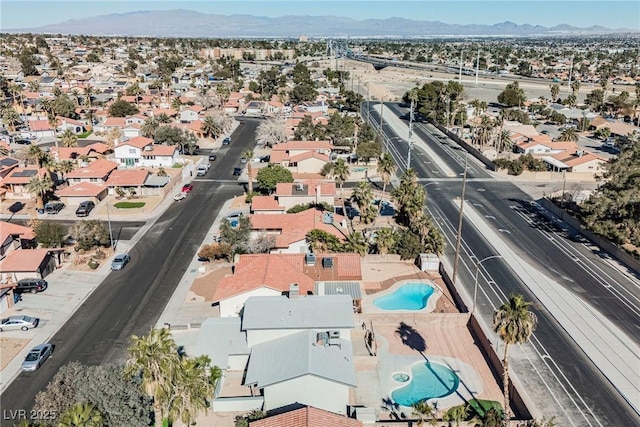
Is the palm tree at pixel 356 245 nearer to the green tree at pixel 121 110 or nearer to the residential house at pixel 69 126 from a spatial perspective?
the residential house at pixel 69 126

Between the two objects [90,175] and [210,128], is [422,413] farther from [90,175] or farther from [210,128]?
[210,128]

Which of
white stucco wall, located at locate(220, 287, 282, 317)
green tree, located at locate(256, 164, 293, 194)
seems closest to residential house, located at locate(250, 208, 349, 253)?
white stucco wall, located at locate(220, 287, 282, 317)

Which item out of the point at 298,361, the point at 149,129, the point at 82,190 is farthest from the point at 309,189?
the point at 149,129

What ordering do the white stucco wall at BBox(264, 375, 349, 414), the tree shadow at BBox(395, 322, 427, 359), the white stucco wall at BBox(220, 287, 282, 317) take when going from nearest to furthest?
1. the white stucco wall at BBox(264, 375, 349, 414)
2. the tree shadow at BBox(395, 322, 427, 359)
3. the white stucco wall at BBox(220, 287, 282, 317)

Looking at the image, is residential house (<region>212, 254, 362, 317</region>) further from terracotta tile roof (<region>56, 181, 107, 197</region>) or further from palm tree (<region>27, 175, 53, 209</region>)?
palm tree (<region>27, 175, 53, 209</region>)

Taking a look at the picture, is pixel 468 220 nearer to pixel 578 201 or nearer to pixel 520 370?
pixel 578 201

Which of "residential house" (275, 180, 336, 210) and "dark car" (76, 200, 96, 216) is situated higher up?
"residential house" (275, 180, 336, 210)
